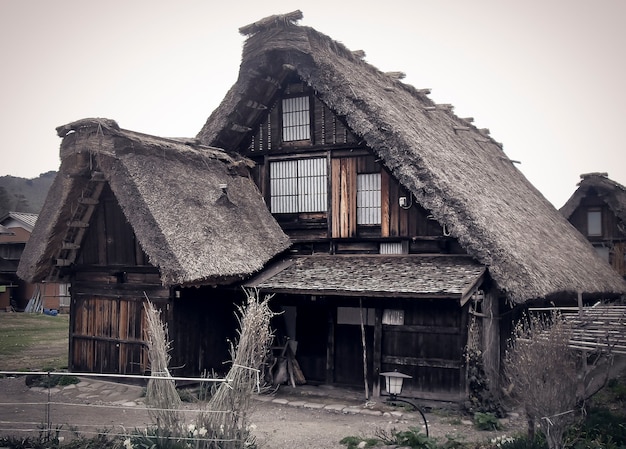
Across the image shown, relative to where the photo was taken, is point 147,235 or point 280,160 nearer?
point 147,235

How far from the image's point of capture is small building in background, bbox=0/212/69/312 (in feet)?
112

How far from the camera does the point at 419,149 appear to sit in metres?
13.7

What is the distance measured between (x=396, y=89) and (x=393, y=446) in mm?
12357

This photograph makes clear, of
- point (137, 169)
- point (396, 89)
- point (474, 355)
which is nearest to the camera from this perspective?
point (474, 355)

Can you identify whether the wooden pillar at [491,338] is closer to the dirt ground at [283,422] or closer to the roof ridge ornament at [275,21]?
the dirt ground at [283,422]

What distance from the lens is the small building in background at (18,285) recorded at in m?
34.3

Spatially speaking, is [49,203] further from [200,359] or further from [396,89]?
[396,89]

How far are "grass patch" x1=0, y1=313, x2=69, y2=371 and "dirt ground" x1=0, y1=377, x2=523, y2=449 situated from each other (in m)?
4.35

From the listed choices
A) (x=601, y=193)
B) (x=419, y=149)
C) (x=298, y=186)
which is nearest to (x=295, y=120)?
(x=298, y=186)

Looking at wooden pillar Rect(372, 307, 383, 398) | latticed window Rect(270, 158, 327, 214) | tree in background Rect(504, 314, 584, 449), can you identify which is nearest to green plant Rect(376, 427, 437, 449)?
tree in background Rect(504, 314, 584, 449)

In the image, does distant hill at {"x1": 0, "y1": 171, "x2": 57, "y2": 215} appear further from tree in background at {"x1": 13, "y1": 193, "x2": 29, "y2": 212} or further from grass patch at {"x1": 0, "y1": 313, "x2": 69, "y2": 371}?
grass patch at {"x1": 0, "y1": 313, "x2": 69, "y2": 371}

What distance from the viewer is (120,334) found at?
1398 centimetres

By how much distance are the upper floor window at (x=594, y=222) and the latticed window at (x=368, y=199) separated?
15733 millimetres

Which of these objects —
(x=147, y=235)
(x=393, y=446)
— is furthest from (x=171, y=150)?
(x=393, y=446)
